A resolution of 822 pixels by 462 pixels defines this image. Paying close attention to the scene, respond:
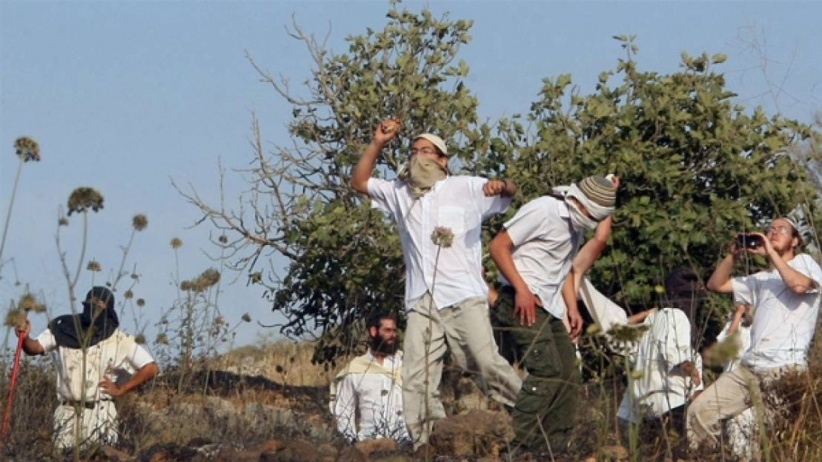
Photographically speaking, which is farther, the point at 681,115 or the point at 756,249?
the point at 681,115

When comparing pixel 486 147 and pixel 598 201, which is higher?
pixel 486 147

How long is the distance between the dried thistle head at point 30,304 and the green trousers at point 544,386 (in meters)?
1.89

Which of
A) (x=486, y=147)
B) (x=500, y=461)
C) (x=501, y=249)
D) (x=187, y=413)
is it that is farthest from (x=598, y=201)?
(x=486, y=147)

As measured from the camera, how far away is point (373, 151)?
24.9 feet

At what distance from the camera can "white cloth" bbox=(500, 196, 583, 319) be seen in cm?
716

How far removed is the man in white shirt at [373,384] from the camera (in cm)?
880

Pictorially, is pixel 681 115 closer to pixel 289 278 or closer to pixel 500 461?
pixel 289 278

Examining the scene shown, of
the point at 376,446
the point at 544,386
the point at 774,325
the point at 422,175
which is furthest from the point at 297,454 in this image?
the point at 774,325

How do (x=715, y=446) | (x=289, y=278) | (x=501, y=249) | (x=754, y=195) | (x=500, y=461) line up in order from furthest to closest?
(x=289, y=278)
(x=754, y=195)
(x=501, y=249)
(x=715, y=446)
(x=500, y=461)

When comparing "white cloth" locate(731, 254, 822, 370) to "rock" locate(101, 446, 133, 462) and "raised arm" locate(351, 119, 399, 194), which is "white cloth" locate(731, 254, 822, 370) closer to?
"raised arm" locate(351, 119, 399, 194)

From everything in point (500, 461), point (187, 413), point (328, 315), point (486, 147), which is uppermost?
point (486, 147)

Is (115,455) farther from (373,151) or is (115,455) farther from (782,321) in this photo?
(782,321)

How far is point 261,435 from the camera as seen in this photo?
732 centimetres

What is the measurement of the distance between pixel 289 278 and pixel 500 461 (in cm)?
744
